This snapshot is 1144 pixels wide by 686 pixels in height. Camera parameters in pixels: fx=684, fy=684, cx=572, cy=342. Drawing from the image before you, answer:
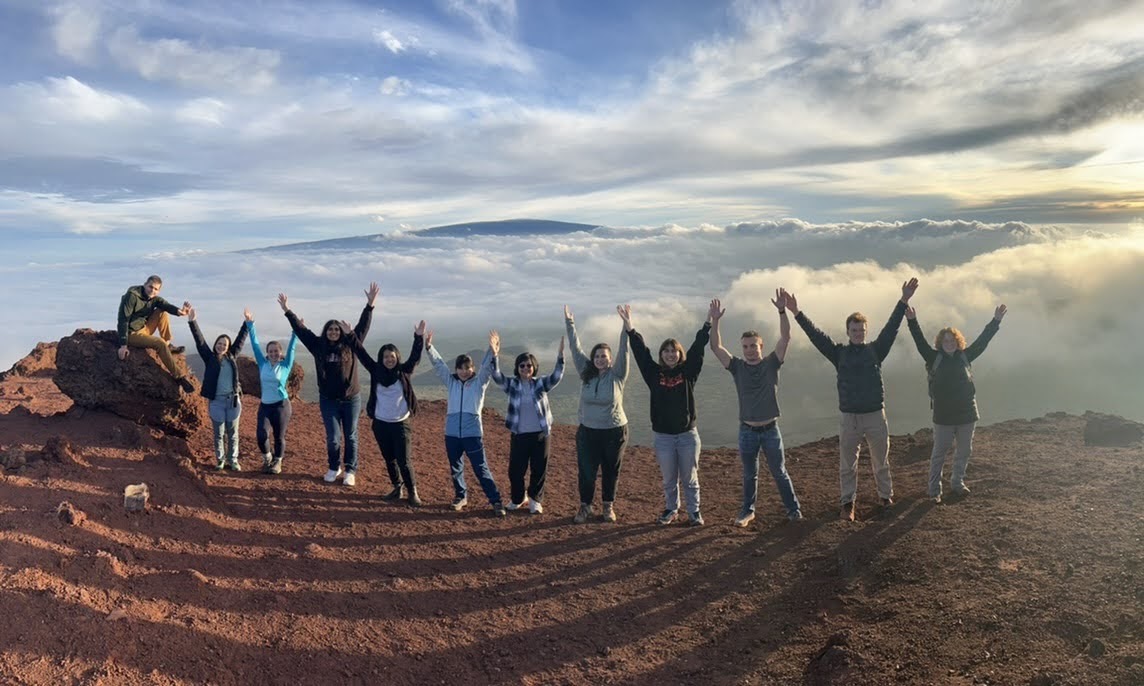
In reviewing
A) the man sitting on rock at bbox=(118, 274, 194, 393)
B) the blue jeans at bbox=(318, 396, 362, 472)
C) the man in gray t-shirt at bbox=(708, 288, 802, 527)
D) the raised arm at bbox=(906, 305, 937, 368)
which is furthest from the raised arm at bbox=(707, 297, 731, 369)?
Result: the man sitting on rock at bbox=(118, 274, 194, 393)

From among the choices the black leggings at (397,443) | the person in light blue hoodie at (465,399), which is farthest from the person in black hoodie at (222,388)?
the person in light blue hoodie at (465,399)

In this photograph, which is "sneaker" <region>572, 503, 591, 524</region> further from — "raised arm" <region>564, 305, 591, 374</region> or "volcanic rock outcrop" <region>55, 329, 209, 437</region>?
"volcanic rock outcrop" <region>55, 329, 209, 437</region>

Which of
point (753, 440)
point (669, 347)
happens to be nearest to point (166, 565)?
point (669, 347)

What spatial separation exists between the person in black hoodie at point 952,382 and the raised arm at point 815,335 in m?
1.05

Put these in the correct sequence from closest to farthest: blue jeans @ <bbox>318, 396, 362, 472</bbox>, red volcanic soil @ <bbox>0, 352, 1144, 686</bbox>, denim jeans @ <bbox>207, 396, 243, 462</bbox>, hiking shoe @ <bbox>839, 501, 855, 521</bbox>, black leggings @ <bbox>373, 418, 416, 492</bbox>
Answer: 1. red volcanic soil @ <bbox>0, 352, 1144, 686</bbox>
2. hiking shoe @ <bbox>839, 501, 855, 521</bbox>
3. black leggings @ <bbox>373, 418, 416, 492</bbox>
4. blue jeans @ <bbox>318, 396, 362, 472</bbox>
5. denim jeans @ <bbox>207, 396, 243, 462</bbox>

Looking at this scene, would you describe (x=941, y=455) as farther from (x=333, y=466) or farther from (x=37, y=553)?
(x=37, y=553)

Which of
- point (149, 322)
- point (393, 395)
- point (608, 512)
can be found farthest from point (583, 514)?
point (149, 322)

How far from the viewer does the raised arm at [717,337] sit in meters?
8.01

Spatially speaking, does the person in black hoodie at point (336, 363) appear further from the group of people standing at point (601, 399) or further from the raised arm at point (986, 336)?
the raised arm at point (986, 336)

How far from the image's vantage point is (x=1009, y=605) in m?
5.87

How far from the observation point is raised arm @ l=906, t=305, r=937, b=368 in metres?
8.32

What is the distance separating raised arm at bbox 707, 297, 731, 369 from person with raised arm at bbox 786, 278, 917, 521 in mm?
834

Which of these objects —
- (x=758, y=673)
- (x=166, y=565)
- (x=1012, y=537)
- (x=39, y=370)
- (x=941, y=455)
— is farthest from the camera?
(x=39, y=370)

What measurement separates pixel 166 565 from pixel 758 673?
18.8ft
